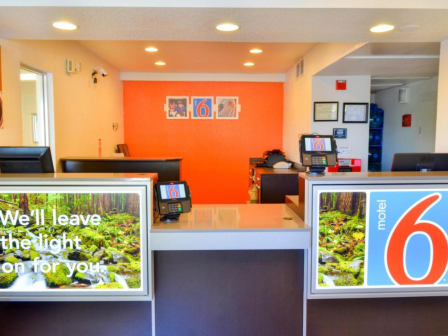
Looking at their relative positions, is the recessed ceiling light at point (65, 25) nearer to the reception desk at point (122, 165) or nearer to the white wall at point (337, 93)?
the reception desk at point (122, 165)

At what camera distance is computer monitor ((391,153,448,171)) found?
225 cm

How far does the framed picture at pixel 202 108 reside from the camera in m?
6.59

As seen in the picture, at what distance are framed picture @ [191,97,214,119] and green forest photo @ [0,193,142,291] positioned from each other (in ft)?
16.1

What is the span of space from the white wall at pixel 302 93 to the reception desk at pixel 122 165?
6.52ft

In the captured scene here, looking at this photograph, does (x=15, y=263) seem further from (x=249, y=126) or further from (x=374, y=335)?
(x=249, y=126)

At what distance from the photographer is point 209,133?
262 inches

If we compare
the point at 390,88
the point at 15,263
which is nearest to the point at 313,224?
the point at 15,263

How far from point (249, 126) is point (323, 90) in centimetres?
227

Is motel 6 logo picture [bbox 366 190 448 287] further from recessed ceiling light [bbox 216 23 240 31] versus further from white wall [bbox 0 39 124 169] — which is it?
white wall [bbox 0 39 124 169]

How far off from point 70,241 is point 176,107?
499 centimetres

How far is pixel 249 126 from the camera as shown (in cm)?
670

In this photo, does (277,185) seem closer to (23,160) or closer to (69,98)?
(69,98)

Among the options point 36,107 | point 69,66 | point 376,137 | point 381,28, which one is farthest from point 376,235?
point 376,137

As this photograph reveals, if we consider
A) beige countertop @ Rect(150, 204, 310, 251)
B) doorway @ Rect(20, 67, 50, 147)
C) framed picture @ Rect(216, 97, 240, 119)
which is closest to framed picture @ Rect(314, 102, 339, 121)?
framed picture @ Rect(216, 97, 240, 119)
